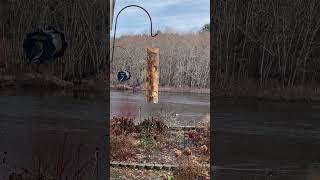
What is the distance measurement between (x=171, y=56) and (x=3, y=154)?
5.40m

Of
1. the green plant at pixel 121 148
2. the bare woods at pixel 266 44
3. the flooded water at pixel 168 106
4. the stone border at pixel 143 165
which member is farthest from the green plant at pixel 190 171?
the flooded water at pixel 168 106

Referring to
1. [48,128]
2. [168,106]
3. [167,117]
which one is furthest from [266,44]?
[168,106]

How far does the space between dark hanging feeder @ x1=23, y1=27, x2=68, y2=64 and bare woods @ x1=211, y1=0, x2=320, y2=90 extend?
4.19 feet

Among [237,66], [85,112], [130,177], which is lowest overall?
[130,177]

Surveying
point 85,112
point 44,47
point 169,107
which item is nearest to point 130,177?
point 85,112

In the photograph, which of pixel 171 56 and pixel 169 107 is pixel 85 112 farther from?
pixel 171 56

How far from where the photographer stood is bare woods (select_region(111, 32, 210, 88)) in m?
8.83

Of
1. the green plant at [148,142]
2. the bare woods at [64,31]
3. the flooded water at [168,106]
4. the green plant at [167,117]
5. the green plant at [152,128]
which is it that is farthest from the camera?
the flooded water at [168,106]

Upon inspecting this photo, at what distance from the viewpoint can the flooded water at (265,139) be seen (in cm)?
369

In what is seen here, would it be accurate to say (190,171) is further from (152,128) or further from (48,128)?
(152,128)

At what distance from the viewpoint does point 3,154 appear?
13.4 feet

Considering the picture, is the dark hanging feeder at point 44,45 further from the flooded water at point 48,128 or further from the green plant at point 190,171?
the green plant at point 190,171

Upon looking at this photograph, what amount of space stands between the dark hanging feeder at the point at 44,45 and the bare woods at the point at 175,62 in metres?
4.56

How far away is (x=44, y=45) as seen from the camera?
157 inches
